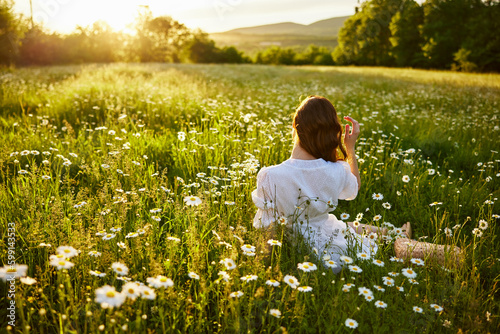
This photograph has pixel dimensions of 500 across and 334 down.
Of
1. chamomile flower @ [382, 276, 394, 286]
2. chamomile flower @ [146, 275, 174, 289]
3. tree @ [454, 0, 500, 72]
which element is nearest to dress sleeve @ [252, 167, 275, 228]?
chamomile flower @ [382, 276, 394, 286]

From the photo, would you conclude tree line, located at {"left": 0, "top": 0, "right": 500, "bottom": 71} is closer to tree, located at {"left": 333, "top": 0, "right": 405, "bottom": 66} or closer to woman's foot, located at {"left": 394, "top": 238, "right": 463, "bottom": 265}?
tree, located at {"left": 333, "top": 0, "right": 405, "bottom": 66}

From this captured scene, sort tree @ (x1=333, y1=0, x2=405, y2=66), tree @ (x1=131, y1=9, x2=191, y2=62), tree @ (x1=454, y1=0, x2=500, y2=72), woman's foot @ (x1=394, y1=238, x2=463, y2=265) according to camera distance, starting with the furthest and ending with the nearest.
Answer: tree @ (x1=131, y1=9, x2=191, y2=62)
tree @ (x1=333, y1=0, x2=405, y2=66)
tree @ (x1=454, y1=0, x2=500, y2=72)
woman's foot @ (x1=394, y1=238, x2=463, y2=265)

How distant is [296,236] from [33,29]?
49445 mm

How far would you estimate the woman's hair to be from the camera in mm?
2743

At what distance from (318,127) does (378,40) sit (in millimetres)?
55598

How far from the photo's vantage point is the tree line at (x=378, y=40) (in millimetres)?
34969

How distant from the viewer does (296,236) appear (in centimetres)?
271

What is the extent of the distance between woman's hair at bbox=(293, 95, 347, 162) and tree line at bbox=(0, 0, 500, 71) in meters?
34.6

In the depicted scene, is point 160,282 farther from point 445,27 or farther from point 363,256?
point 445,27

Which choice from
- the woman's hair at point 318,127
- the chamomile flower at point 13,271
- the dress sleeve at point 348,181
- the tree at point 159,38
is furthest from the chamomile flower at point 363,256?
the tree at point 159,38

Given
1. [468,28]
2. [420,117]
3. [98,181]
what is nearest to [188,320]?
[98,181]

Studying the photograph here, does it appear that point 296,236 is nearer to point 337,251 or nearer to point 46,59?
point 337,251

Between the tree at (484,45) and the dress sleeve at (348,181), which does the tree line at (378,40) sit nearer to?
the tree at (484,45)

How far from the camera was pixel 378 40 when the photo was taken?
169ft
